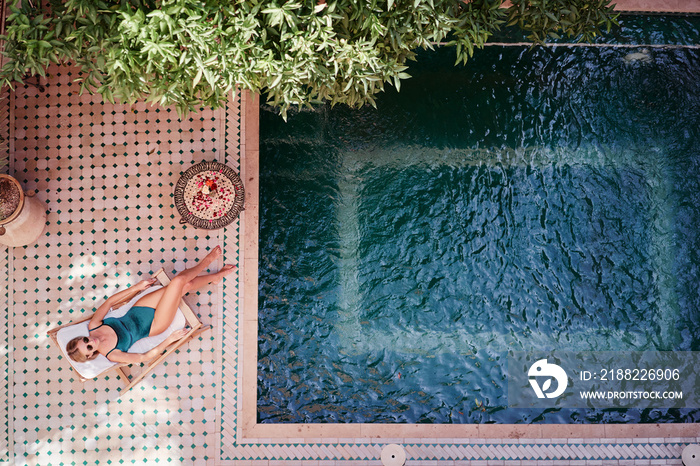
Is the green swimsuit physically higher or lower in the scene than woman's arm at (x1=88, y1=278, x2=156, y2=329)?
lower

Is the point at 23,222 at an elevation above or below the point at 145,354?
above

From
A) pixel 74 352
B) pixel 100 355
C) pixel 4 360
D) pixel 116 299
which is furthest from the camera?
pixel 4 360

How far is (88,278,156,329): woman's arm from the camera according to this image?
467 cm

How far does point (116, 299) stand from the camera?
4785 millimetres

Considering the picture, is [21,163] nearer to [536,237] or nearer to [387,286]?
[387,286]

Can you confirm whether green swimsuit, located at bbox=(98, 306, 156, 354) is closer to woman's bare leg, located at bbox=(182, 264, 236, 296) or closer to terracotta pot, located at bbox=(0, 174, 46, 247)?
woman's bare leg, located at bbox=(182, 264, 236, 296)

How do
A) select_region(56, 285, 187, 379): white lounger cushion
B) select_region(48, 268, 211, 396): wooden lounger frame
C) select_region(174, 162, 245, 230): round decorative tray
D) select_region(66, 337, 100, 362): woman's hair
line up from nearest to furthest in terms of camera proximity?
select_region(66, 337, 100, 362): woman's hair → select_region(56, 285, 187, 379): white lounger cushion → select_region(48, 268, 211, 396): wooden lounger frame → select_region(174, 162, 245, 230): round decorative tray

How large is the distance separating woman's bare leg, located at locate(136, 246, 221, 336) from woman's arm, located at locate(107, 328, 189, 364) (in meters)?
0.11

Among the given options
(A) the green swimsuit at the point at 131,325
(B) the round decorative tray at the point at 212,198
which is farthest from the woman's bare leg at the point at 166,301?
(B) the round decorative tray at the point at 212,198

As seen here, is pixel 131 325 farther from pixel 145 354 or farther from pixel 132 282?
pixel 132 282

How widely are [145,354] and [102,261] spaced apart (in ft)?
3.61

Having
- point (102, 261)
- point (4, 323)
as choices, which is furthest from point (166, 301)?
point (4, 323)

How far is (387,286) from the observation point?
5113 mm

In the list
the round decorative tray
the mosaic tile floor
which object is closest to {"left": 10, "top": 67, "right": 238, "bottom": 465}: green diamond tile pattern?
the mosaic tile floor
